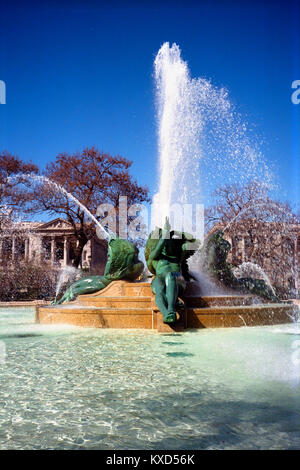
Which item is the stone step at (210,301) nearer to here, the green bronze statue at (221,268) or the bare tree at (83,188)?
the green bronze statue at (221,268)

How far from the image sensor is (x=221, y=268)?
11.8 meters

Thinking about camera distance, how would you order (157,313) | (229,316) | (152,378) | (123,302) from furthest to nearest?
(123,302) → (229,316) → (157,313) → (152,378)

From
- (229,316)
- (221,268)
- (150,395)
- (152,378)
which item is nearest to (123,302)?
(229,316)

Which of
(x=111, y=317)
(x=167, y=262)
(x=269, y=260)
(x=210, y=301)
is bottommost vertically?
(x=111, y=317)

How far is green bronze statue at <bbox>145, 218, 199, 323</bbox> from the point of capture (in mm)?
8875

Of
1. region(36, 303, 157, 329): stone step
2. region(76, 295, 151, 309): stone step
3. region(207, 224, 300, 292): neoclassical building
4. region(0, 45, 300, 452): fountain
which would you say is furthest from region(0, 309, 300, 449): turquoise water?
region(207, 224, 300, 292): neoclassical building

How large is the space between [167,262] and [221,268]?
2.46m

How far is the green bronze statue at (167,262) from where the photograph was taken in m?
8.88

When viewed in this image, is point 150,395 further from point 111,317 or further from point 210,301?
point 210,301

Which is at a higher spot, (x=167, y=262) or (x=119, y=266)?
(x=167, y=262)
